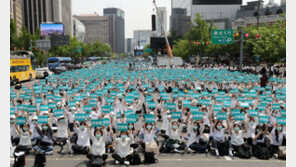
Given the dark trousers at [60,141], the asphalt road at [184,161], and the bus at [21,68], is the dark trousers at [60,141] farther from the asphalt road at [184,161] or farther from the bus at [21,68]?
the bus at [21,68]

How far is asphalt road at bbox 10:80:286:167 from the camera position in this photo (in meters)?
9.78

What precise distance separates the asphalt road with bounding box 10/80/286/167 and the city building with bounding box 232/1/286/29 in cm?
7177

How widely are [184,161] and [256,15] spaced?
87052 mm

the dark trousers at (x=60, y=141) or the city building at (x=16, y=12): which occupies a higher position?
the city building at (x=16, y=12)

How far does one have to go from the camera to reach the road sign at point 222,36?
115ft

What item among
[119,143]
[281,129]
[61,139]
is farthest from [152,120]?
[281,129]

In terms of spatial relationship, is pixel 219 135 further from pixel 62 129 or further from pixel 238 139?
pixel 62 129


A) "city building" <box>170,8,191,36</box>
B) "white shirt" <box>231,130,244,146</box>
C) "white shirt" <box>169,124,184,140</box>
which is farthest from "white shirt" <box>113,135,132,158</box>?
"city building" <box>170,8,191,36</box>

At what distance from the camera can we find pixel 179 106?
52.5 feet

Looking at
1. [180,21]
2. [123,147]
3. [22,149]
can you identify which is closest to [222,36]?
[123,147]

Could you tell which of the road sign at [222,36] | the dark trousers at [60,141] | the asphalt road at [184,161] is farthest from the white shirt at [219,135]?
the road sign at [222,36]

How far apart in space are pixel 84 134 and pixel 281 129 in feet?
25.0

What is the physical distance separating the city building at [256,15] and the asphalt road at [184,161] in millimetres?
71768

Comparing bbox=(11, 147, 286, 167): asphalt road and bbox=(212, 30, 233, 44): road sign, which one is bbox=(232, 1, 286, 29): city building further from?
bbox=(11, 147, 286, 167): asphalt road
